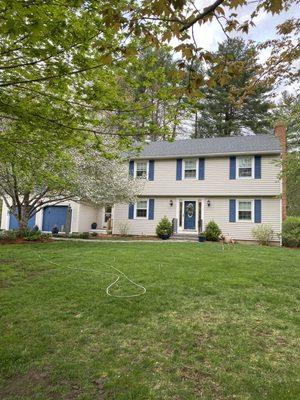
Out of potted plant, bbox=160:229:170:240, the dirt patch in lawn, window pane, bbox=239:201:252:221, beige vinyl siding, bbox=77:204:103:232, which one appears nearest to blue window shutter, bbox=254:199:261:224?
window pane, bbox=239:201:252:221

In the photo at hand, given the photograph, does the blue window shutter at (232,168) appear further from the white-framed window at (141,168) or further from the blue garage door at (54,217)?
the blue garage door at (54,217)

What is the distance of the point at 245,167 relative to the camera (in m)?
17.6

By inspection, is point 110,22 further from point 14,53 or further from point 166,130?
point 166,130

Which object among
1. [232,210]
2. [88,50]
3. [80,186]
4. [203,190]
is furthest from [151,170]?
[88,50]

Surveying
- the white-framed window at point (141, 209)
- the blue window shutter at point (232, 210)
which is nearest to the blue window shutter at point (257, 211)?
the blue window shutter at point (232, 210)

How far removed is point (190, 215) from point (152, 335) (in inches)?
569

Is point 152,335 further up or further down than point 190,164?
further down

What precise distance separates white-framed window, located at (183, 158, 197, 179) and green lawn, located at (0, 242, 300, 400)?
11052mm

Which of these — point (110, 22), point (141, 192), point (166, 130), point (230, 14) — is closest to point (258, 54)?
point (166, 130)

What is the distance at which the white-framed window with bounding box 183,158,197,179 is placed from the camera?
1867 cm

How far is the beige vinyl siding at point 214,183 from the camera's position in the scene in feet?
55.9

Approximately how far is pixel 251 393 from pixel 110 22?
3.77 m

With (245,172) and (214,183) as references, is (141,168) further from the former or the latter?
(245,172)

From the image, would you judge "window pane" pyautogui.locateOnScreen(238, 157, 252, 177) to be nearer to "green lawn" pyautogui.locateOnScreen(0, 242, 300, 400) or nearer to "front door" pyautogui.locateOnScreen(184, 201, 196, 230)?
"front door" pyautogui.locateOnScreen(184, 201, 196, 230)
